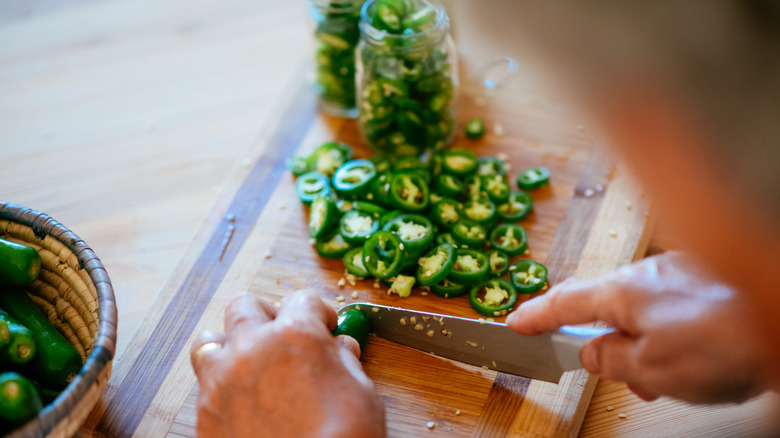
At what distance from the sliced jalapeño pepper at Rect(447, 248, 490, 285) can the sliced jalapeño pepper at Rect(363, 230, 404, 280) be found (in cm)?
12

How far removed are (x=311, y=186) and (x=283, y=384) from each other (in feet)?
2.22

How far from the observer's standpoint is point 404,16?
66.7 inches

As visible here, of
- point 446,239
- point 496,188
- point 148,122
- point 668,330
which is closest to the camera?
point 668,330

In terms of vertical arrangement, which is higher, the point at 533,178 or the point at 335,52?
the point at 335,52

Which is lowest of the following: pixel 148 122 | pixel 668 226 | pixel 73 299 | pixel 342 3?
pixel 148 122

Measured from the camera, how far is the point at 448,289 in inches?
57.9

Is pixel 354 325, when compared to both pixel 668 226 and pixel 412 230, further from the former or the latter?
pixel 668 226

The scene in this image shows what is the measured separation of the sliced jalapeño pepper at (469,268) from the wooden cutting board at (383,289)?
0.06 metres

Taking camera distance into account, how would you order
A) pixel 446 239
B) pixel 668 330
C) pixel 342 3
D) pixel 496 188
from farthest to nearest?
pixel 342 3 → pixel 496 188 → pixel 446 239 → pixel 668 330

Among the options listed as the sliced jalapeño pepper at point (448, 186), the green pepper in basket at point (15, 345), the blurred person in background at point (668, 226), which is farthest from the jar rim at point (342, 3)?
the green pepper in basket at point (15, 345)

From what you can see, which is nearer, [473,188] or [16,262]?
[16,262]

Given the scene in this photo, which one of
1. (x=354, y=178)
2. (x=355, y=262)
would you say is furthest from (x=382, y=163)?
(x=355, y=262)

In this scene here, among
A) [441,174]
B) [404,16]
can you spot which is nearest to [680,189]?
[441,174]

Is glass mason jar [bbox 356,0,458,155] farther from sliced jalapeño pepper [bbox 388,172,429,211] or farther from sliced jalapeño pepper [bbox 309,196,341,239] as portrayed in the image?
sliced jalapeño pepper [bbox 309,196,341,239]
